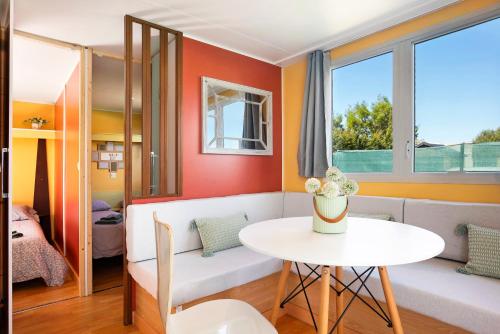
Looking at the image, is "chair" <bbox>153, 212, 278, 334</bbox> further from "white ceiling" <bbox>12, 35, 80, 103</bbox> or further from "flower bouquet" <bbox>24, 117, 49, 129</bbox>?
"flower bouquet" <bbox>24, 117, 49, 129</bbox>

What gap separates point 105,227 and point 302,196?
96.6 inches

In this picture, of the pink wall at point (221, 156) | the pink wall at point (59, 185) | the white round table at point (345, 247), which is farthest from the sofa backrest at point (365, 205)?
the pink wall at point (59, 185)

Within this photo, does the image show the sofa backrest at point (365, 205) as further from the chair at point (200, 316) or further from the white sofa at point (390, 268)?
the chair at point (200, 316)

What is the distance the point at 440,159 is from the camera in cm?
225

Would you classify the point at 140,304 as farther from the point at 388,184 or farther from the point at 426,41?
the point at 426,41

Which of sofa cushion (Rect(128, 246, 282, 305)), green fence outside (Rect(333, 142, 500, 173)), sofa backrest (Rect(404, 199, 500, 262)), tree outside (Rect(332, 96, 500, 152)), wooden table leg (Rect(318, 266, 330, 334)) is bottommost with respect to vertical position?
sofa cushion (Rect(128, 246, 282, 305))

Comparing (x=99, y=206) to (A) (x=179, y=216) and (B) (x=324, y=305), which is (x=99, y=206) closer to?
(A) (x=179, y=216)

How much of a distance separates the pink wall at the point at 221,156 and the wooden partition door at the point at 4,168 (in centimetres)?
84

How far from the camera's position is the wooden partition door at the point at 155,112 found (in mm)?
2266

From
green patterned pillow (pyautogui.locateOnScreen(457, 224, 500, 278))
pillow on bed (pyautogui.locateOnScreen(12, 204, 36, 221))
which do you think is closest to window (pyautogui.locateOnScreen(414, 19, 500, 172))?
green patterned pillow (pyautogui.locateOnScreen(457, 224, 500, 278))

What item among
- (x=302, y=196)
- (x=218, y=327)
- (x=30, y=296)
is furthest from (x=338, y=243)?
(x=30, y=296)

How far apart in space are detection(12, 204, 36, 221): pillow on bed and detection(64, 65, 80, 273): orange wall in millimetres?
921

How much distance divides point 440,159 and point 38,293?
12.9 feet

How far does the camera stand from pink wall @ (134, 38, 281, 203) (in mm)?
2635
